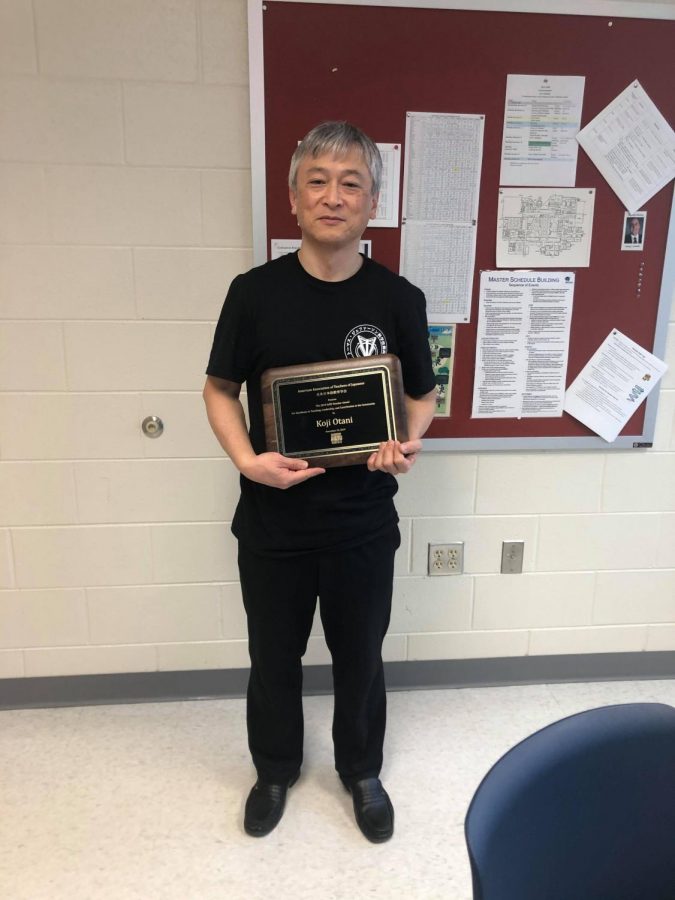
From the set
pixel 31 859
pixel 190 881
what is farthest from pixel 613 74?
pixel 31 859

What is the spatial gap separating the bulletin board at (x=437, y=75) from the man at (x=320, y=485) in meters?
0.47

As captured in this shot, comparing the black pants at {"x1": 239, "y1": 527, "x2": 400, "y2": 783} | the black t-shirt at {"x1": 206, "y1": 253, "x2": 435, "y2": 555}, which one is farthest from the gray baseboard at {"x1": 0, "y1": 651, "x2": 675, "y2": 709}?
the black t-shirt at {"x1": 206, "y1": 253, "x2": 435, "y2": 555}

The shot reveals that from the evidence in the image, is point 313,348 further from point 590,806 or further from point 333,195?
point 590,806

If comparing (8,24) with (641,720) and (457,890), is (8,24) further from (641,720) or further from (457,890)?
(457,890)

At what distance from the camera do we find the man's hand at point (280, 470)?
1437mm

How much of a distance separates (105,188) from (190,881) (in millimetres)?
1872

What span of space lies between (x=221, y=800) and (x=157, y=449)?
106 cm

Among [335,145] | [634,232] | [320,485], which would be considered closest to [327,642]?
[320,485]

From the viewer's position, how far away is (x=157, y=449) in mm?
2059

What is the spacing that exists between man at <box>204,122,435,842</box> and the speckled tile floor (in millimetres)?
94

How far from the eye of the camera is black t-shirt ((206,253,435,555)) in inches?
57.7

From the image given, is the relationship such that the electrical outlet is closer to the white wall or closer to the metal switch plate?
the white wall

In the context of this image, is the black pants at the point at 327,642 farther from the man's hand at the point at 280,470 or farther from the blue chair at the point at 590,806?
the blue chair at the point at 590,806

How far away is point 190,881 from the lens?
1.59 m
